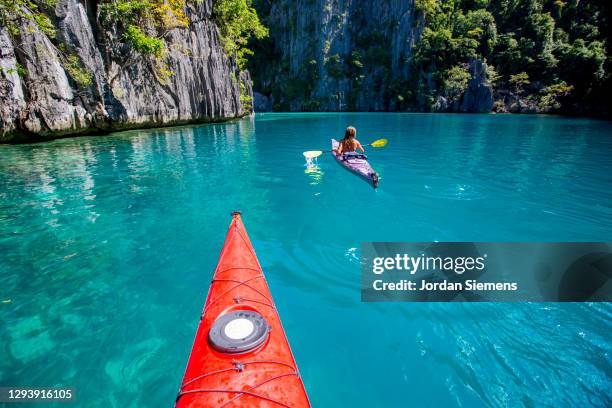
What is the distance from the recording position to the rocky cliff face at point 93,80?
49.2 feet

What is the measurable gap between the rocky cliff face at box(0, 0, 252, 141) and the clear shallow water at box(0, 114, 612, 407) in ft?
23.0

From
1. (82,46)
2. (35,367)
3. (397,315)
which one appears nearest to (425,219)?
(397,315)

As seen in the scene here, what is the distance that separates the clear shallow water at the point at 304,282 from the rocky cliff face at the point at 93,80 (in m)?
7.01

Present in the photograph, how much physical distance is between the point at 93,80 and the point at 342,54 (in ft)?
211

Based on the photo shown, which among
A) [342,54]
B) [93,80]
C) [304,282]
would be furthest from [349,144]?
[342,54]

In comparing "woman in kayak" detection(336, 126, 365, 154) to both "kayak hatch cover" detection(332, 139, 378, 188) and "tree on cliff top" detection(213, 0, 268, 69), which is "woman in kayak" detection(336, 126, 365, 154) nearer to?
"kayak hatch cover" detection(332, 139, 378, 188)

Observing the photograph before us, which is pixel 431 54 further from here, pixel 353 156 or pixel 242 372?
pixel 242 372

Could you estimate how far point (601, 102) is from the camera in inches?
1622

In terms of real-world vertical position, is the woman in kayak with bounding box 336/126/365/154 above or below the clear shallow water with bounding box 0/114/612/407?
above

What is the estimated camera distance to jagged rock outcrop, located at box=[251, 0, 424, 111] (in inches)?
2622

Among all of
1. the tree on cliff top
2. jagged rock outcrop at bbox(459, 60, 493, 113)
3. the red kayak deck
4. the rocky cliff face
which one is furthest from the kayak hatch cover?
jagged rock outcrop at bbox(459, 60, 493, 113)

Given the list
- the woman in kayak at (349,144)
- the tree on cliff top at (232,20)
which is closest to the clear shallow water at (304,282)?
the woman in kayak at (349,144)

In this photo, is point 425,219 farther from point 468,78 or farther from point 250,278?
point 468,78

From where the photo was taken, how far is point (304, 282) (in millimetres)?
4805
